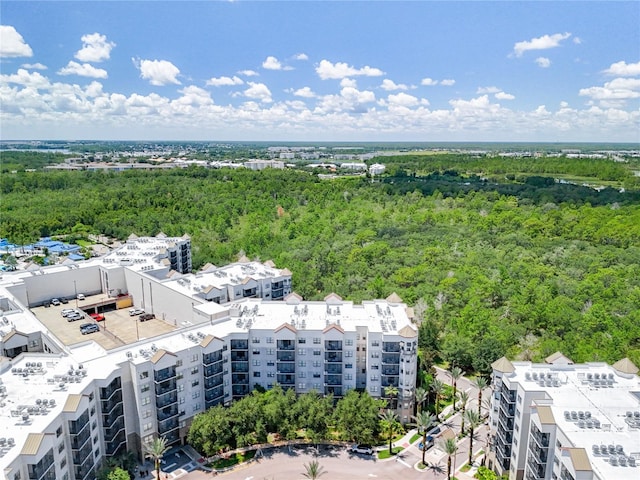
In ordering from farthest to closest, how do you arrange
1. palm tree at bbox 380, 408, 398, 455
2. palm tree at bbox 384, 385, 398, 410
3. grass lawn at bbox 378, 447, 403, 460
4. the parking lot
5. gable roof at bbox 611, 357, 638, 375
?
the parking lot, palm tree at bbox 384, 385, 398, 410, palm tree at bbox 380, 408, 398, 455, grass lawn at bbox 378, 447, 403, 460, gable roof at bbox 611, 357, 638, 375

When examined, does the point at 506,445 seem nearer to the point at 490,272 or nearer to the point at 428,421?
the point at 428,421

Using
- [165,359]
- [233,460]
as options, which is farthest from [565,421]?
[165,359]

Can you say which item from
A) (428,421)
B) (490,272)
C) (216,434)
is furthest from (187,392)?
(490,272)

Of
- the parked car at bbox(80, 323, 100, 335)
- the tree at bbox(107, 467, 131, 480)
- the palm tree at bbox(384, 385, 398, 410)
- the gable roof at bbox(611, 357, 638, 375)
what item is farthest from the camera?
the parked car at bbox(80, 323, 100, 335)

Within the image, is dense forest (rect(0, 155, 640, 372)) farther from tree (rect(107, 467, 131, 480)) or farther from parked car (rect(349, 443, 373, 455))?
tree (rect(107, 467, 131, 480))

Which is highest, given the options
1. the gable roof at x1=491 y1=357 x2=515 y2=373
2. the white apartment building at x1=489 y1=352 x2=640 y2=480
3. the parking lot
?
the gable roof at x1=491 y1=357 x2=515 y2=373

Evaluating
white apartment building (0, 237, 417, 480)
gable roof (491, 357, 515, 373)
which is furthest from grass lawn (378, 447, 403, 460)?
gable roof (491, 357, 515, 373)

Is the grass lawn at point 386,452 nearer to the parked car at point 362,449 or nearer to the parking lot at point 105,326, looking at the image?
the parked car at point 362,449

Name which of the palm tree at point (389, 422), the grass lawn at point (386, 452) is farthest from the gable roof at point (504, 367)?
the grass lawn at point (386, 452)
